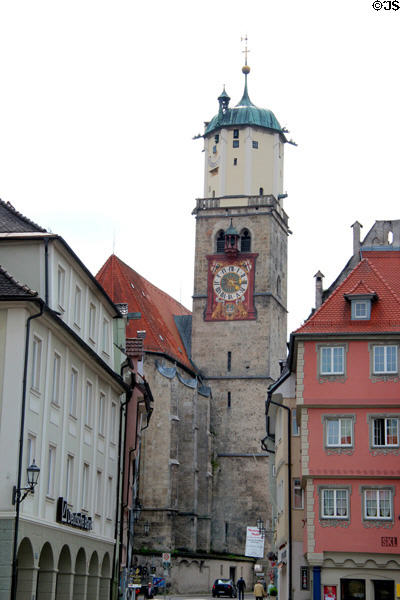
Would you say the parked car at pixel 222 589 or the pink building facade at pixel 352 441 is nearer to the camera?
the pink building facade at pixel 352 441

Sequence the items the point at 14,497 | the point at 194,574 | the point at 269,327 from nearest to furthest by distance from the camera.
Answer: the point at 14,497 → the point at 194,574 → the point at 269,327

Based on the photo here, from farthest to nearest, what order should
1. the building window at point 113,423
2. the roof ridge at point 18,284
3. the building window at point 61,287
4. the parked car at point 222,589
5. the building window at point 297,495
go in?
the parked car at point 222,589
the building window at point 113,423
the building window at point 297,495
the building window at point 61,287
the roof ridge at point 18,284

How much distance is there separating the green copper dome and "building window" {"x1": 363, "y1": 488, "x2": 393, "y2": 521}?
55348 millimetres

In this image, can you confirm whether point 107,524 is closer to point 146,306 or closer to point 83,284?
point 83,284

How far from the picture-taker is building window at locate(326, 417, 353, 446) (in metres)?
36.4

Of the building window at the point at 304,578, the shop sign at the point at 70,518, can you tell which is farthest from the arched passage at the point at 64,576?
the building window at the point at 304,578

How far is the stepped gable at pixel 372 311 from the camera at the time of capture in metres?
37.2

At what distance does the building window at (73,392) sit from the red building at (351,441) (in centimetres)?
717

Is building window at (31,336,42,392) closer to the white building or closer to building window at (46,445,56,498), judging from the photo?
the white building

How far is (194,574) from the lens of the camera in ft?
242

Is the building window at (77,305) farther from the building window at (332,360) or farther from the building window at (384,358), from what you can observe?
the building window at (384,358)

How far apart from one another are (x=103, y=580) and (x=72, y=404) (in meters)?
7.73

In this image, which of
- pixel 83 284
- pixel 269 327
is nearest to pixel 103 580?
pixel 83 284

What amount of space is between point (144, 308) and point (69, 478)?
49626mm
